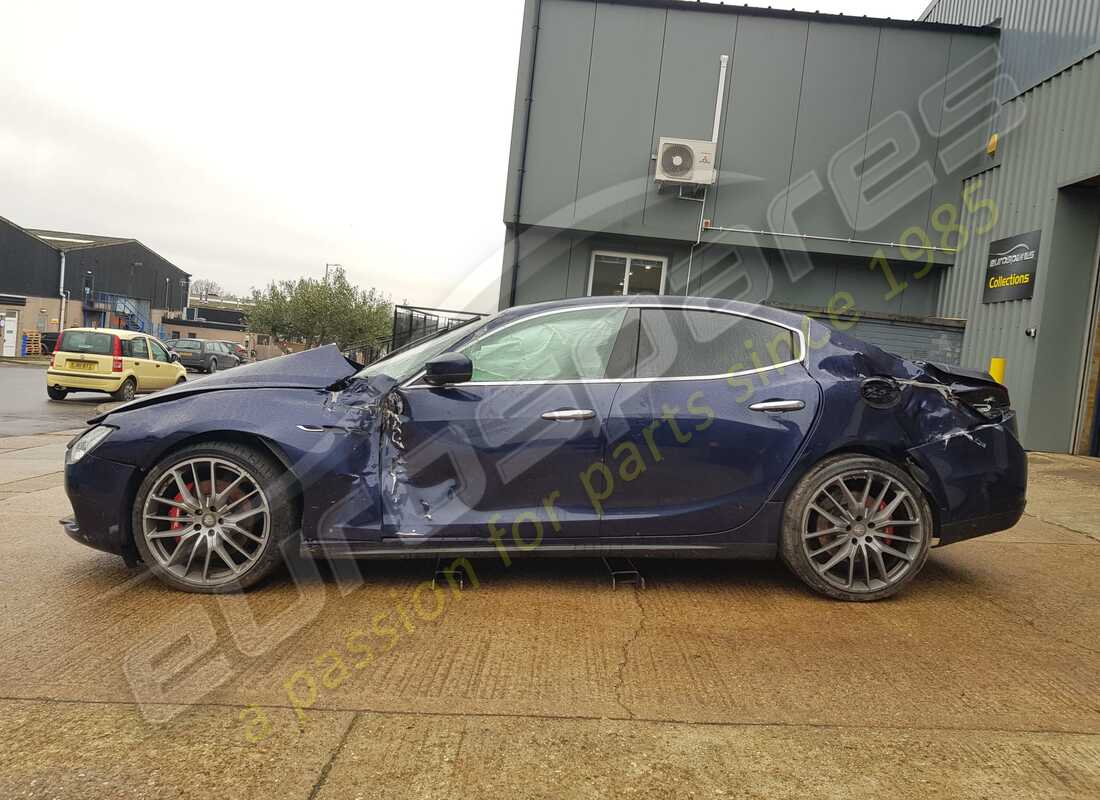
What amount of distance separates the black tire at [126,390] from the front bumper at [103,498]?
15461mm

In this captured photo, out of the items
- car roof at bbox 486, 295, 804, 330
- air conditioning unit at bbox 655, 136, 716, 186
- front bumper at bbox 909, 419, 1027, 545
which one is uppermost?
air conditioning unit at bbox 655, 136, 716, 186

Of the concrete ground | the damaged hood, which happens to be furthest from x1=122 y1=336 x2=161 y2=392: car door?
the damaged hood

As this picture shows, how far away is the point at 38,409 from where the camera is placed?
14.3m

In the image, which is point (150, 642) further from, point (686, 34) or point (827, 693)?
point (686, 34)

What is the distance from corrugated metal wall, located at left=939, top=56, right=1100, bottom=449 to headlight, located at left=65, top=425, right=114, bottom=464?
392 inches

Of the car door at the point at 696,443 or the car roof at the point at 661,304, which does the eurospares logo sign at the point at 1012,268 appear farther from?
the car door at the point at 696,443

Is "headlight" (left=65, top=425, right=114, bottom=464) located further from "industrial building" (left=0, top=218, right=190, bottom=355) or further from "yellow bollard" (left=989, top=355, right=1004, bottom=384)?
"industrial building" (left=0, top=218, right=190, bottom=355)

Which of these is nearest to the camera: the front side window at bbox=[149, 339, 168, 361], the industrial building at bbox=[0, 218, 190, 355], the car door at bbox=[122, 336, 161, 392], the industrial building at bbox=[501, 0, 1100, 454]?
the industrial building at bbox=[501, 0, 1100, 454]

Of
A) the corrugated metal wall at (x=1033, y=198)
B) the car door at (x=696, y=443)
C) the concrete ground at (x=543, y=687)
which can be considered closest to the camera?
the concrete ground at (x=543, y=687)

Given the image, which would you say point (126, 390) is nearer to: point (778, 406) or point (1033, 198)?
point (778, 406)

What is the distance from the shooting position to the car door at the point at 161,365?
18.2m

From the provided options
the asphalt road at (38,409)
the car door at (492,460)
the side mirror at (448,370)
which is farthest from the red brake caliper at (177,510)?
the asphalt road at (38,409)

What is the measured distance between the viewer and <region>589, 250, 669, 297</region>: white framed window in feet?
42.8

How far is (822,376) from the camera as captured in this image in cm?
368
